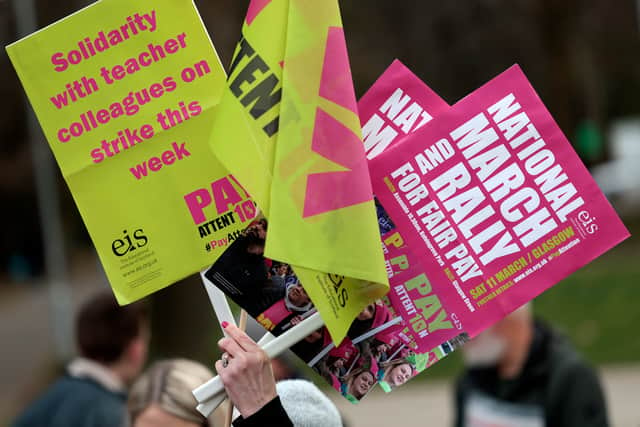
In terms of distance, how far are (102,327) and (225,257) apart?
249 centimetres

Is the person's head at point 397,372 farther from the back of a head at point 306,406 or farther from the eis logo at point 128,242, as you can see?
the eis logo at point 128,242

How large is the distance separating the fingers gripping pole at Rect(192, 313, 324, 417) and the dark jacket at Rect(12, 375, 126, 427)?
7.34 ft

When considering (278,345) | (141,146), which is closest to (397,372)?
(278,345)

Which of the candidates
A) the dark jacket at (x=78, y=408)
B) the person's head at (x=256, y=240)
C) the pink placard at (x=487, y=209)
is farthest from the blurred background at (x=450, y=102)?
the person's head at (x=256, y=240)

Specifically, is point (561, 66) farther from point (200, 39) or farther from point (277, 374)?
point (200, 39)

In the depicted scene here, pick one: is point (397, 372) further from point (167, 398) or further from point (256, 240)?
point (167, 398)

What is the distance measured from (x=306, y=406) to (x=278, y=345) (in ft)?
1.74

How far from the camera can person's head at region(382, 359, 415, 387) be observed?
2395 mm

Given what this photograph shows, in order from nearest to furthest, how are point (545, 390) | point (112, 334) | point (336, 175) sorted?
point (336, 175)
point (545, 390)
point (112, 334)

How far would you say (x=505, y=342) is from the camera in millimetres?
4680

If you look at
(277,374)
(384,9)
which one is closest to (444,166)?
(277,374)

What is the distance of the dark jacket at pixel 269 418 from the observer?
2283 millimetres

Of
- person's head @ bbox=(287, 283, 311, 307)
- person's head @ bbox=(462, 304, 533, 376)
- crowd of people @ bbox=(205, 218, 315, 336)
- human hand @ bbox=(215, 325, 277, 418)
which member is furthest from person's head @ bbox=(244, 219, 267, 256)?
person's head @ bbox=(462, 304, 533, 376)

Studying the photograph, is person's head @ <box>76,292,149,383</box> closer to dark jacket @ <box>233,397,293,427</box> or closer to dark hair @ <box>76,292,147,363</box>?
dark hair @ <box>76,292,147,363</box>
